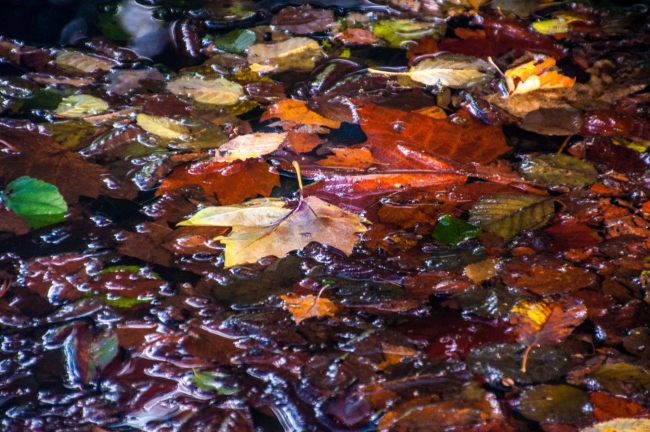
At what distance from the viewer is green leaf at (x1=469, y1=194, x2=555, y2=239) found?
60.7 inches

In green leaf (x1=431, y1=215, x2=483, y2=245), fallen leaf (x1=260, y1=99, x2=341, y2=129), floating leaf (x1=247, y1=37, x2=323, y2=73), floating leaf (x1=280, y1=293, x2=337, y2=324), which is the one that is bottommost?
floating leaf (x1=280, y1=293, x2=337, y2=324)

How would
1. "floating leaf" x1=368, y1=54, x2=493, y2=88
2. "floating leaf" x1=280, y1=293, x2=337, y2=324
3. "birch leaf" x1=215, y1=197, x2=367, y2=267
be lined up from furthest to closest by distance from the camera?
"floating leaf" x1=368, y1=54, x2=493, y2=88 → "birch leaf" x1=215, y1=197, x2=367, y2=267 → "floating leaf" x1=280, y1=293, x2=337, y2=324

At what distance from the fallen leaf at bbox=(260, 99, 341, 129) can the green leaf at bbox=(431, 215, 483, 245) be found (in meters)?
0.57

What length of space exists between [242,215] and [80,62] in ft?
4.15

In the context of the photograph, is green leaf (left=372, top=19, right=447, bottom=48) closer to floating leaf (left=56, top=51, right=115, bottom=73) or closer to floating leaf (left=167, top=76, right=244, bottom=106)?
floating leaf (left=167, top=76, right=244, bottom=106)

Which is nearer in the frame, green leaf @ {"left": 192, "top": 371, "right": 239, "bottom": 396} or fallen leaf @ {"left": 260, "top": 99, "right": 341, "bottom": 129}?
green leaf @ {"left": 192, "top": 371, "right": 239, "bottom": 396}

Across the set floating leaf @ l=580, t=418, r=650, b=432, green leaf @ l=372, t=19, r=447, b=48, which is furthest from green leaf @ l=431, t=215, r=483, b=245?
green leaf @ l=372, t=19, r=447, b=48

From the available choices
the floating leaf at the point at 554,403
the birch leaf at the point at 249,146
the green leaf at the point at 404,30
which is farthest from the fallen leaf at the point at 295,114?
the floating leaf at the point at 554,403

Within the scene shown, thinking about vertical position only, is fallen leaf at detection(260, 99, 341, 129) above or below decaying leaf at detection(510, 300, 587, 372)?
above

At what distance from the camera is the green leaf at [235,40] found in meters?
2.46

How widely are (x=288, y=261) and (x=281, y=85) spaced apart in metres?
0.95

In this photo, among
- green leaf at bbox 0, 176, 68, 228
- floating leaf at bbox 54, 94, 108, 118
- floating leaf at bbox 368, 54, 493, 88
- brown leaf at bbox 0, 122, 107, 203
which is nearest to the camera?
green leaf at bbox 0, 176, 68, 228

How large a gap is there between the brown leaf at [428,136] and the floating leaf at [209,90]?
0.48 meters

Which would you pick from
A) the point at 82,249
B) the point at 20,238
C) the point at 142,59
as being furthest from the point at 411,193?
the point at 142,59
